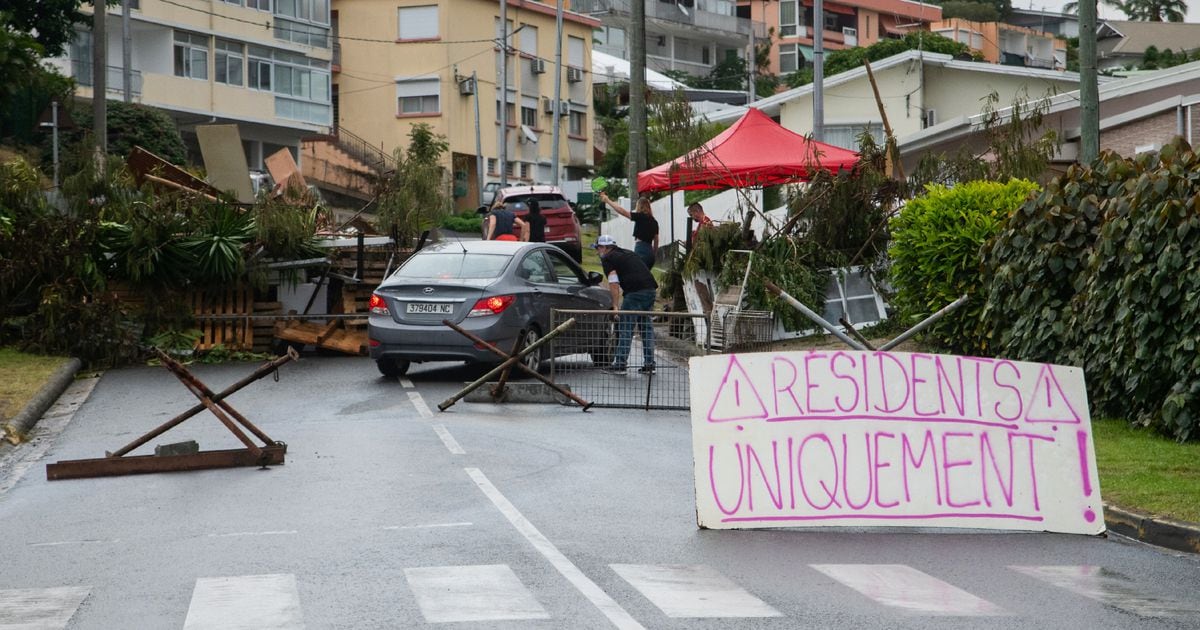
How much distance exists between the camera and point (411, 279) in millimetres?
17578

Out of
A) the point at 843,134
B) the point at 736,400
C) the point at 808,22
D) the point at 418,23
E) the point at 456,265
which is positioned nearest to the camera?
the point at 736,400

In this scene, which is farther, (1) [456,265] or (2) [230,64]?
(2) [230,64]

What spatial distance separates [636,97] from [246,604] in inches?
844

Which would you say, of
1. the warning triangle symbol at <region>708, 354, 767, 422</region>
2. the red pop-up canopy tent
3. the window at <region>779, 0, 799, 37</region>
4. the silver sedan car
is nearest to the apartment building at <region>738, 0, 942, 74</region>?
the window at <region>779, 0, 799, 37</region>

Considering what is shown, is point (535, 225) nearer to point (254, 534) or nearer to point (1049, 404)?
point (1049, 404)

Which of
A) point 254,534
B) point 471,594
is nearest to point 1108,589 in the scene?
point 471,594

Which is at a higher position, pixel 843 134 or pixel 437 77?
pixel 437 77

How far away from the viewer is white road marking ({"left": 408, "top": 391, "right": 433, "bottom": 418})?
1518cm

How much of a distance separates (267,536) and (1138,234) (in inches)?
313

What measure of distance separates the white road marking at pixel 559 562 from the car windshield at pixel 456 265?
21.4ft

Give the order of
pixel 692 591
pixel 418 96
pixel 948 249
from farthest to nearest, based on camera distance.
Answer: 1. pixel 418 96
2. pixel 948 249
3. pixel 692 591

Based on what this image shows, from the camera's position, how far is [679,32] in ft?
306

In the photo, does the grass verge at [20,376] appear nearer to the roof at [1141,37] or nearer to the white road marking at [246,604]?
the white road marking at [246,604]

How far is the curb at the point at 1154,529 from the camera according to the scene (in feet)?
30.7
